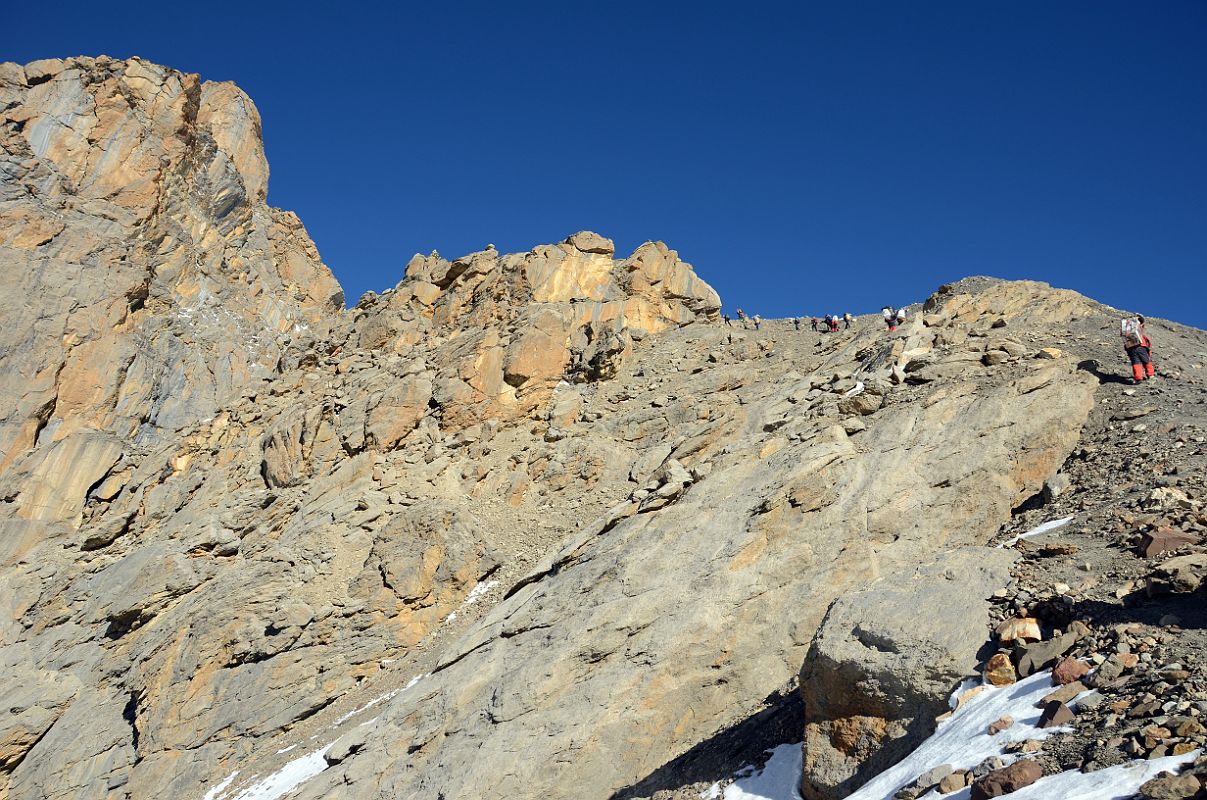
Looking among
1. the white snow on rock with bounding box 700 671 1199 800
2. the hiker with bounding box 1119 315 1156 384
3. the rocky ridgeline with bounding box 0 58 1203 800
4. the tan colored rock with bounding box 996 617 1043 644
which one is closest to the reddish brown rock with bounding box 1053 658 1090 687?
the white snow on rock with bounding box 700 671 1199 800

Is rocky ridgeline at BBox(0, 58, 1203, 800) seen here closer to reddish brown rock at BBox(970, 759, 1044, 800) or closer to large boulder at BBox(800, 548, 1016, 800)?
large boulder at BBox(800, 548, 1016, 800)

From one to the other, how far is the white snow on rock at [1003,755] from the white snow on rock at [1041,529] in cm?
436

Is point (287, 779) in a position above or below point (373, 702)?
below

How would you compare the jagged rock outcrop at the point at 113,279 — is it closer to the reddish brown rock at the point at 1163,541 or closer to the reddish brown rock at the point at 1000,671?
the reddish brown rock at the point at 1000,671

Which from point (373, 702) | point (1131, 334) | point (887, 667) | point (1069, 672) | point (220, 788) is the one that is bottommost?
point (1069, 672)

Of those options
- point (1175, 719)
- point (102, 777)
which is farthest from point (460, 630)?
point (1175, 719)

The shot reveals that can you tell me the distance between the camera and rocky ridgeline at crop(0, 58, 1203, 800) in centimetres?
1143

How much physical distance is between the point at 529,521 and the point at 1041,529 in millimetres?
15846

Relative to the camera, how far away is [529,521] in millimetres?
24828

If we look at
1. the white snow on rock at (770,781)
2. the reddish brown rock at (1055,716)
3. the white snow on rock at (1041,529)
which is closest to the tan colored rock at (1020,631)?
the reddish brown rock at (1055,716)

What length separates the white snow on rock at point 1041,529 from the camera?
11.5 metres

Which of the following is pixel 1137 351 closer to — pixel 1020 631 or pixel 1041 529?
pixel 1041 529

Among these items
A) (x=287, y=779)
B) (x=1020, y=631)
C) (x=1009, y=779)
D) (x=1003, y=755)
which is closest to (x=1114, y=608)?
(x=1020, y=631)

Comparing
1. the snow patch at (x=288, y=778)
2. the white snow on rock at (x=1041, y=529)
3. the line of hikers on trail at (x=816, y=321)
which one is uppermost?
the line of hikers on trail at (x=816, y=321)
